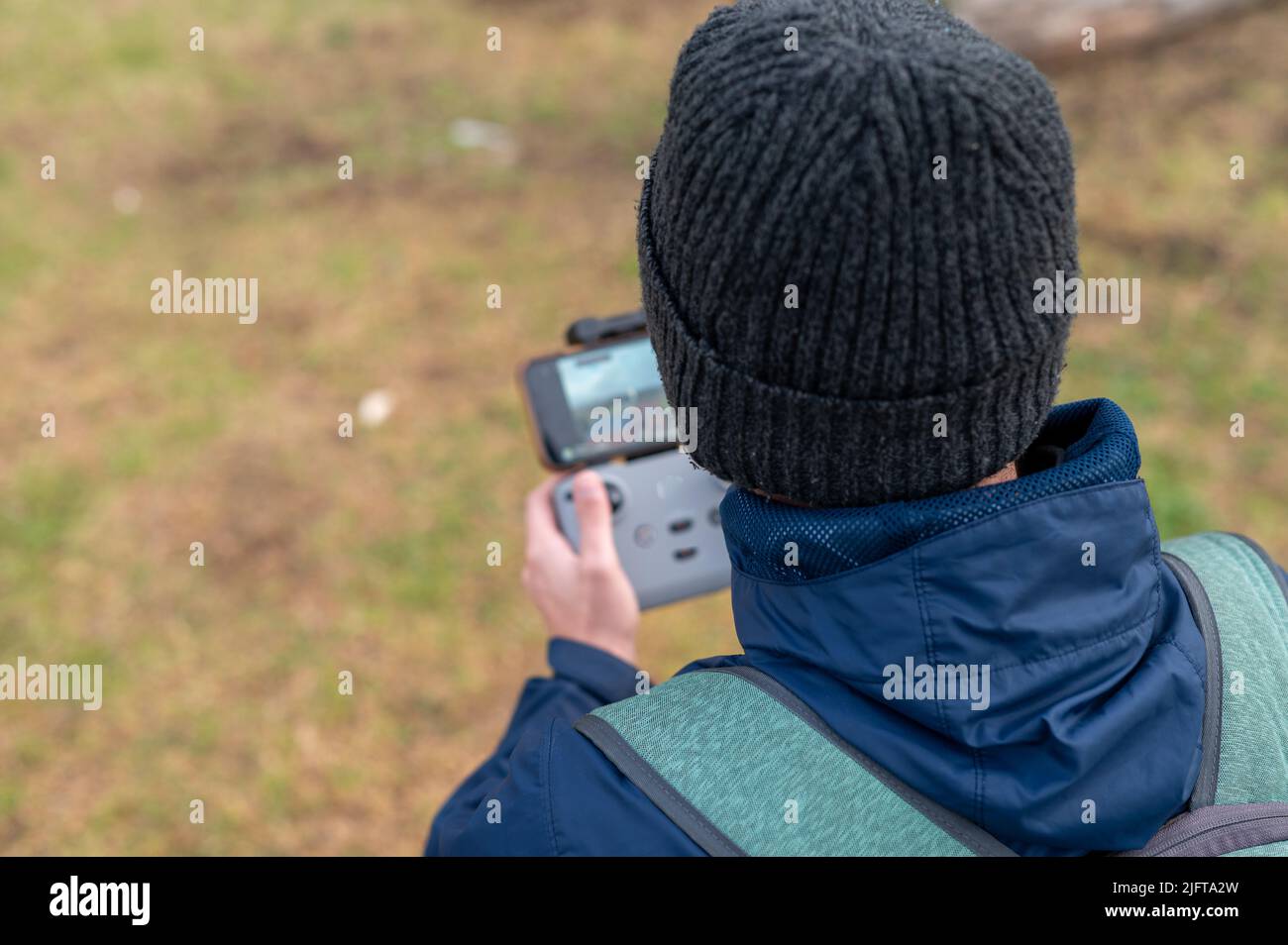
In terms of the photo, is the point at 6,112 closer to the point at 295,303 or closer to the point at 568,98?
the point at 295,303

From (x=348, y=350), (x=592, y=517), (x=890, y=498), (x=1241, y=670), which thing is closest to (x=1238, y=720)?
(x=1241, y=670)

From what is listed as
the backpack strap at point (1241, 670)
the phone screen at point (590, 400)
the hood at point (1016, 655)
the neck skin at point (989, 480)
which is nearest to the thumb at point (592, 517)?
the phone screen at point (590, 400)

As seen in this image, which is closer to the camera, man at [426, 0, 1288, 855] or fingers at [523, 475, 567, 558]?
man at [426, 0, 1288, 855]

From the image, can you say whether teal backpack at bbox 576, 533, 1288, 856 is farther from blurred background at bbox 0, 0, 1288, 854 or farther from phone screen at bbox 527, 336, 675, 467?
blurred background at bbox 0, 0, 1288, 854

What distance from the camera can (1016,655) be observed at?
1.05 metres

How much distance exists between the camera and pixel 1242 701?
114cm

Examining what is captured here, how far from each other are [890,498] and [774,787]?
1.04 feet

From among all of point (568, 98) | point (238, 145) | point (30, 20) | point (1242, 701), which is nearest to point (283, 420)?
point (238, 145)

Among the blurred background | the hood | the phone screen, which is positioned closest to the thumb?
the phone screen

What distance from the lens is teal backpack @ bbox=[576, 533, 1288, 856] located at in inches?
41.3

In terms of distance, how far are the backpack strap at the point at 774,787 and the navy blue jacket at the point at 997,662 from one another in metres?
0.02

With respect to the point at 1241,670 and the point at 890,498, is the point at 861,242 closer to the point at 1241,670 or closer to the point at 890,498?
the point at 890,498

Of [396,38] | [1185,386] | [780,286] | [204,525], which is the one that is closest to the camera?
[780,286]

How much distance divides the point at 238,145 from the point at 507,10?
188 centimetres
